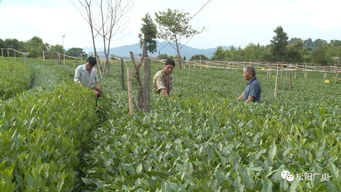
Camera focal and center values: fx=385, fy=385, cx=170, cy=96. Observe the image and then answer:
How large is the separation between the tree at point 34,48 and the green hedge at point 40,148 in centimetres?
4985

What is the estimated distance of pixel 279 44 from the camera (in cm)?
5309

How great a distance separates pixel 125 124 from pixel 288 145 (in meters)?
2.41

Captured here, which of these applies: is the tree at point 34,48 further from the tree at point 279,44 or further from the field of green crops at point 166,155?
the field of green crops at point 166,155

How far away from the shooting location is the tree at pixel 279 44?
52041mm

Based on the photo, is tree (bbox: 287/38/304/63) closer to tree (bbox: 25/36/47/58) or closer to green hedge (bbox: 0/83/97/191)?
tree (bbox: 25/36/47/58)

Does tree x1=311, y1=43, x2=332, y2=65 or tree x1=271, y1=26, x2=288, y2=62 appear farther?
tree x1=311, y1=43, x2=332, y2=65

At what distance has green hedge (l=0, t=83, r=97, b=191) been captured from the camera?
92.0 inches

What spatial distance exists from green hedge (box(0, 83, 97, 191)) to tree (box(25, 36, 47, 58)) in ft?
164

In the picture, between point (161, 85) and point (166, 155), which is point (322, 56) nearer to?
point (161, 85)

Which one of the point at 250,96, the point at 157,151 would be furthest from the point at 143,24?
the point at 157,151

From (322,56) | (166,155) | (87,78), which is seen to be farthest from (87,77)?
(322,56)

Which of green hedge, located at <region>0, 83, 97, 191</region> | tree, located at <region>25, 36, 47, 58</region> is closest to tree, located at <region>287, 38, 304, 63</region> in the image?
tree, located at <region>25, 36, 47, 58</region>

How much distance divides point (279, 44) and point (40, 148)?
175 feet

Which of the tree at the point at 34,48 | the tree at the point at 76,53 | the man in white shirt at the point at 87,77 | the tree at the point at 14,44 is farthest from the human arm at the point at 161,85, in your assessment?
the tree at the point at 14,44
